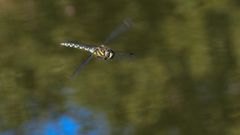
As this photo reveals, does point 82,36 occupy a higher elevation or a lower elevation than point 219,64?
higher

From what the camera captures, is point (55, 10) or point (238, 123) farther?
point (55, 10)

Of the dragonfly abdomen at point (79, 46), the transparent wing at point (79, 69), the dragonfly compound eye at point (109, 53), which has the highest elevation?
the dragonfly abdomen at point (79, 46)

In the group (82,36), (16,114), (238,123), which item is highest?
(82,36)

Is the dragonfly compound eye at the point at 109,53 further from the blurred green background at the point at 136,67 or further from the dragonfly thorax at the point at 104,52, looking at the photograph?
the blurred green background at the point at 136,67

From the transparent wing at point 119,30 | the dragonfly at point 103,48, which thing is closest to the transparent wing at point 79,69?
the dragonfly at point 103,48

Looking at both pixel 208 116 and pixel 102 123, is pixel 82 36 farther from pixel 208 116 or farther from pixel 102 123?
pixel 208 116

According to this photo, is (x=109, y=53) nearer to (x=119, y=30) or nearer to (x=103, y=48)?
(x=103, y=48)

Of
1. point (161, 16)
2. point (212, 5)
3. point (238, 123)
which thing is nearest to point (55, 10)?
point (161, 16)
